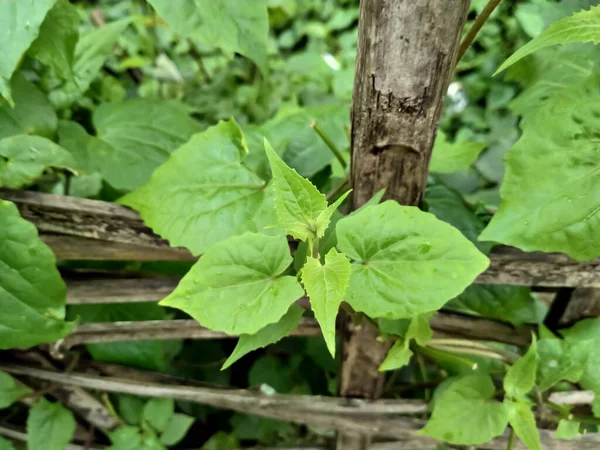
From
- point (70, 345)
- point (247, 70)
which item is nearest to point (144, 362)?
point (70, 345)

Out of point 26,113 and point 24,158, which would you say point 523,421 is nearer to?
point 24,158

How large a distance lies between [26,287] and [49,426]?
427mm

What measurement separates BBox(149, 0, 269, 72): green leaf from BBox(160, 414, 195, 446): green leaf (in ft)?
2.57

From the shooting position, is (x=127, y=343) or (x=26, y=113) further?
(x=127, y=343)

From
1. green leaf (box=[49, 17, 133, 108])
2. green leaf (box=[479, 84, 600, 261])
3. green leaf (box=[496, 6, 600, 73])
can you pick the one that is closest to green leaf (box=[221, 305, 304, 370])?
green leaf (box=[479, 84, 600, 261])

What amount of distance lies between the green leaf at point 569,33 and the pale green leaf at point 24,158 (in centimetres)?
→ 68

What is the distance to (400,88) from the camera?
512 mm

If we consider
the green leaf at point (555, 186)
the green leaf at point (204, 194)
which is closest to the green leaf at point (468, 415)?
the green leaf at point (555, 186)

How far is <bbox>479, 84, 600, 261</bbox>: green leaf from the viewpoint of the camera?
567mm

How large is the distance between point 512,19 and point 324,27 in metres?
0.80

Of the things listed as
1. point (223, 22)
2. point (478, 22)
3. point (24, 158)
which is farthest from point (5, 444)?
point (478, 22)

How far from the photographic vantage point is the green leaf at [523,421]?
26.9 inches

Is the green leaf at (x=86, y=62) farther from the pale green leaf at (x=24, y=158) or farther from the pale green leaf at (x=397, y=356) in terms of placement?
the pale green leaf at (x=397, y=356)

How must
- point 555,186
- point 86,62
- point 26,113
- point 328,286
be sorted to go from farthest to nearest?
point 86,62 < point 26,113 < point 555,186 < point 328,286
